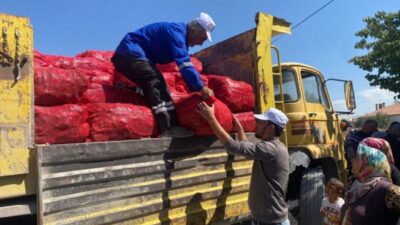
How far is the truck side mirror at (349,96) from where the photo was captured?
268 inches

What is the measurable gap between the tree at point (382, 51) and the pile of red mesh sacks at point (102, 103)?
10439 mm

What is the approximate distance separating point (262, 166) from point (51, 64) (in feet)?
7.10

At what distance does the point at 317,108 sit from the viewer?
6.61m

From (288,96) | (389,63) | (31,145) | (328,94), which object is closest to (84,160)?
(31,145)

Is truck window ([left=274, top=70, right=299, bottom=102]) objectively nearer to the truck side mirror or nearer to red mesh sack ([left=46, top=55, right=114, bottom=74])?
the truck side mirror

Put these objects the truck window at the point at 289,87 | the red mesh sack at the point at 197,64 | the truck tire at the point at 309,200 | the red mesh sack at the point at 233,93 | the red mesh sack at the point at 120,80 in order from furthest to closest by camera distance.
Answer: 1. the truck window at the point at 289,87
2. the truck tire at the point at 309,200
3. the red mesh sack at the point at 197,64
4. the red mesh sack at the point at 233,93
5. the red mesh sack at the point at 120,80

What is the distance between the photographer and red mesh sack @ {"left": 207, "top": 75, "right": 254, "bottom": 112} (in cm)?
470

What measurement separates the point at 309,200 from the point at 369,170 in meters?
2.99

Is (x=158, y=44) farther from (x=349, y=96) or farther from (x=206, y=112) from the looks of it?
(x=349, y=96)

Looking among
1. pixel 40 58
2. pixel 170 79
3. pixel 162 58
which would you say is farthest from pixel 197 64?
pixel 40 58

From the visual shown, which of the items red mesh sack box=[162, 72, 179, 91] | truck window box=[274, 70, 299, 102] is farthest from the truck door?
red mesh sack box=[162, 72, 179, 91]

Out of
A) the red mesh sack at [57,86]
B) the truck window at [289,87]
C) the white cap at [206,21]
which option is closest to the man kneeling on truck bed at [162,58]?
the white cap at [206,21]

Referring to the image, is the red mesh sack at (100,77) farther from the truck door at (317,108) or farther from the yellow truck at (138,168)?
the truck door at (317,108)

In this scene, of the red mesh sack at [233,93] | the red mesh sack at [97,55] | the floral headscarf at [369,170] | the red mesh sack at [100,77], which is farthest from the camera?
the red mesh sack at [97,55]
